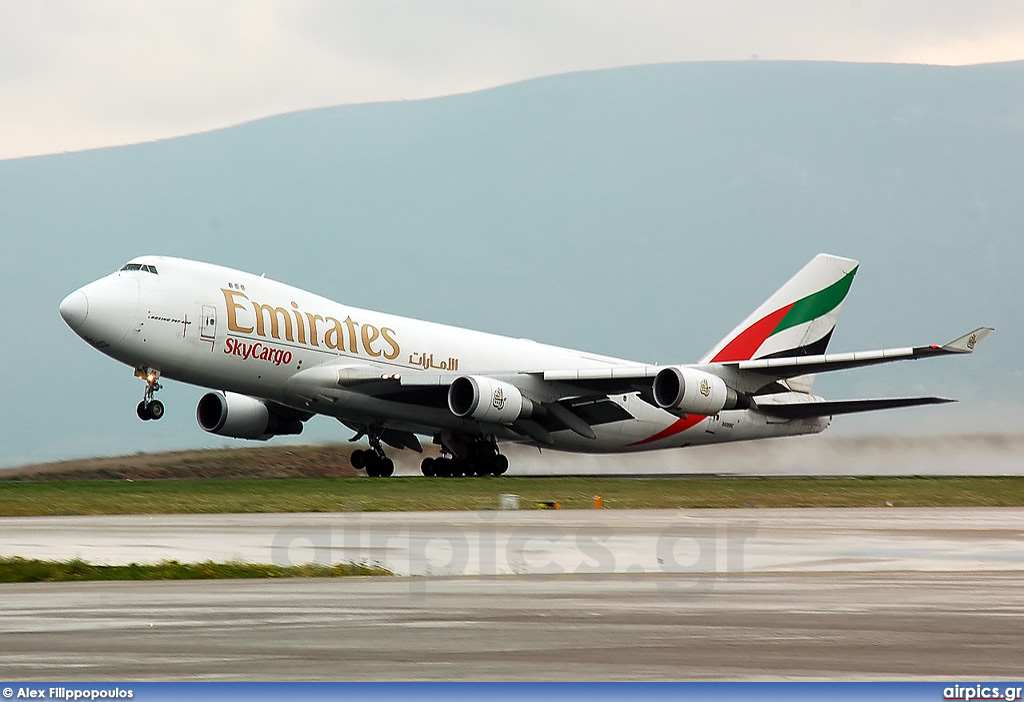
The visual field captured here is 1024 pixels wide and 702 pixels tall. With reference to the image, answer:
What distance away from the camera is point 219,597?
36.1ft

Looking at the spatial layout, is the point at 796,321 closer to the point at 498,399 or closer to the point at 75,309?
the point at 498,399

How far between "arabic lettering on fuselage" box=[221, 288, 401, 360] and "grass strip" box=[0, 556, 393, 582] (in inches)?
915

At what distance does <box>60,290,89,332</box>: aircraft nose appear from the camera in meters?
35.0

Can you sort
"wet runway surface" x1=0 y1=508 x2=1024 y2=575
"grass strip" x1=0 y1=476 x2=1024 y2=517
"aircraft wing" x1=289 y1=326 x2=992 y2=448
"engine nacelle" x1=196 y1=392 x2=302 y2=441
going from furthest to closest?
"engine nacelle" x1=196 y1=392 x2=302 y2=441 → "aircraft wing" x1=289 y1=326 x2=992 y2=448 → "grass strip" x1=0 y1=476 x2=1024 y2=517 → "wet runway surface" x1=0 y1=508 x2=1024 y2=575

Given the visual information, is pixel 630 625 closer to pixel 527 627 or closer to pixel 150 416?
pixel 527 627

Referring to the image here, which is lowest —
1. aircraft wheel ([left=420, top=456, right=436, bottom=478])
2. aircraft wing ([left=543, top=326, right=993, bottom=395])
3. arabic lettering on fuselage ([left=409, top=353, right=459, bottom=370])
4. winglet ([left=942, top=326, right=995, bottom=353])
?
aircraft wheel ([left=420, top=456, right=436, bottom=478])

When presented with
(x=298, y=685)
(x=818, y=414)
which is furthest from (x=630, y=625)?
(x=818, y=414)

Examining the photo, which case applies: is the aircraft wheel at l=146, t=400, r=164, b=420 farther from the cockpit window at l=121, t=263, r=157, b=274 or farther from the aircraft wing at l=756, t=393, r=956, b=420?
the aircraft wing at l=756, t=393, r=956, b=420

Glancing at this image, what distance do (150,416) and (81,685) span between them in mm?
27560

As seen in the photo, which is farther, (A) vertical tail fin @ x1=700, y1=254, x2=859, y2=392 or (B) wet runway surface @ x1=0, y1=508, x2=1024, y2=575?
(A) vertical tail fin @ x1=700, y1=254, x2=859, y2=392

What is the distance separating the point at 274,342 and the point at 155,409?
13.9 ft

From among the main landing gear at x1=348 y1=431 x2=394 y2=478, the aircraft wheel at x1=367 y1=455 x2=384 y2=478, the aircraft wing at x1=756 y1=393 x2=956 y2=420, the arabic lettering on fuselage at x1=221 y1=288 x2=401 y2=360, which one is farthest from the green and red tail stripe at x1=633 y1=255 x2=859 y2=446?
the arabic lettering on fuselage at x1=221 y1=288 x2=401 y2=360

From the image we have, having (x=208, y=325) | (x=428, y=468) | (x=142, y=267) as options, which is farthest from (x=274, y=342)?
(x=428, y=468)

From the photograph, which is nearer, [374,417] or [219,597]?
[219,597]
